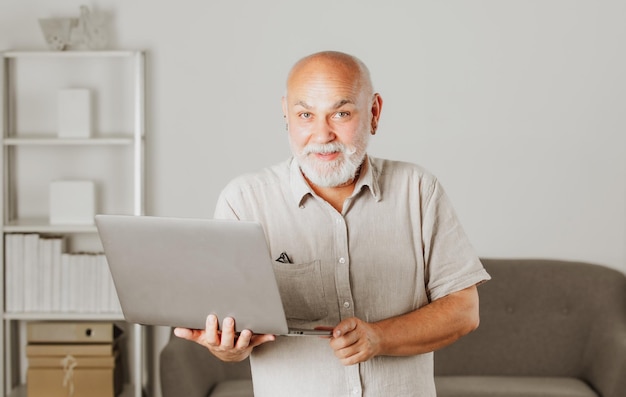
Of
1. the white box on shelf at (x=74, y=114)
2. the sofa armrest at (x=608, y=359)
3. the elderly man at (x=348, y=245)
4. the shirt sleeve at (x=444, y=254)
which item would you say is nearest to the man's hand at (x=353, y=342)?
the elderly man at (x=348, y=245)

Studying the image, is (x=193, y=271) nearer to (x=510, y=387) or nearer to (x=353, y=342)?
(x=353, y=342)

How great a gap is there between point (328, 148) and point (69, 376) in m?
2.49

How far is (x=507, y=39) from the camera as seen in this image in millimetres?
4129

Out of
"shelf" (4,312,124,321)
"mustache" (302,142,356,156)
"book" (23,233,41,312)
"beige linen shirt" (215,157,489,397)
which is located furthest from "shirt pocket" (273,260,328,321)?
"book" (23,233,41,312)

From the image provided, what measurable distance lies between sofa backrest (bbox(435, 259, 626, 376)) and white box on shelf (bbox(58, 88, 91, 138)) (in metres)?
1.77

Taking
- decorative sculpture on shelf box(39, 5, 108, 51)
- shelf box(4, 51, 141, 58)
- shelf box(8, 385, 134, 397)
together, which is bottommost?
shelf box(8, 385, 134, 397)

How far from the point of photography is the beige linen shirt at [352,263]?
6.31ft

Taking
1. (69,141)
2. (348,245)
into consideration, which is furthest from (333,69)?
(69,141)

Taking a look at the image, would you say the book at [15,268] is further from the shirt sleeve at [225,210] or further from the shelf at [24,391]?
the shirt sleeve at [225,210]

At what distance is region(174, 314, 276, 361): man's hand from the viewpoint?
5.65 ft

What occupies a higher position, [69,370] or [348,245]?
Answer: [348,245]

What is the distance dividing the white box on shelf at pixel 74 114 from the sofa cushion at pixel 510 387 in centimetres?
181

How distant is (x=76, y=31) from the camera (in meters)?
4.04

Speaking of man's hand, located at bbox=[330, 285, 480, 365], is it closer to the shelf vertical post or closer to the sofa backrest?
the sofa backrest
